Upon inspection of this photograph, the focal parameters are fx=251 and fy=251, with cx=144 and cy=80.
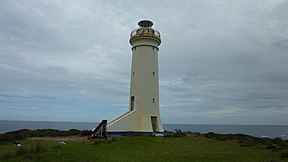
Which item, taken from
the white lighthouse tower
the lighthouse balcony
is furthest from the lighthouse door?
the lighthouse balcony

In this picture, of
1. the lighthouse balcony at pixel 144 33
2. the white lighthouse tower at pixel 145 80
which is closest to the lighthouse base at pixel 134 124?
the white lighthouse tower at pixel 145 80

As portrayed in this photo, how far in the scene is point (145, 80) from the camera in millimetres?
22000

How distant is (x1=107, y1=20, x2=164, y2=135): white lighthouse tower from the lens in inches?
850

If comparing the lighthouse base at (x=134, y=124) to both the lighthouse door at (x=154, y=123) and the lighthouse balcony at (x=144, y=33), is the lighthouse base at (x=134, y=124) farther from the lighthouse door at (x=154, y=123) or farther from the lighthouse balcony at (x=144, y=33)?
the lighthouse balcony at (x=144, y=33)

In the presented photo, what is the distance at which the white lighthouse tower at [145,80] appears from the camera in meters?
21.6

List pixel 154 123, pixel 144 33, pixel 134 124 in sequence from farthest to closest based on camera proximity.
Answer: pixel 154 123 < pixel 144 33 < pixel 134 124

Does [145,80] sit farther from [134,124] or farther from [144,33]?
[144,33]

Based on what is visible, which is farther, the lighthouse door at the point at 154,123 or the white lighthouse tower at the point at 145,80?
the lighthouse door at the point at 154,123

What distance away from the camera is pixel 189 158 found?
9.31 meters

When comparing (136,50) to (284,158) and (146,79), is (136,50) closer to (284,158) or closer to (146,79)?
(146,79)

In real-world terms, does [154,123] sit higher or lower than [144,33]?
lower

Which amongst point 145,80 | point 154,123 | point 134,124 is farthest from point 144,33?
point 154,123

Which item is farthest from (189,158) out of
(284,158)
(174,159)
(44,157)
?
(44,157)

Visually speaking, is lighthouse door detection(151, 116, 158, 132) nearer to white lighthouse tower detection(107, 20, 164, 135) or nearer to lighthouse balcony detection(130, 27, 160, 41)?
white lighthouse tower detection(107, 20, 164, 135)
